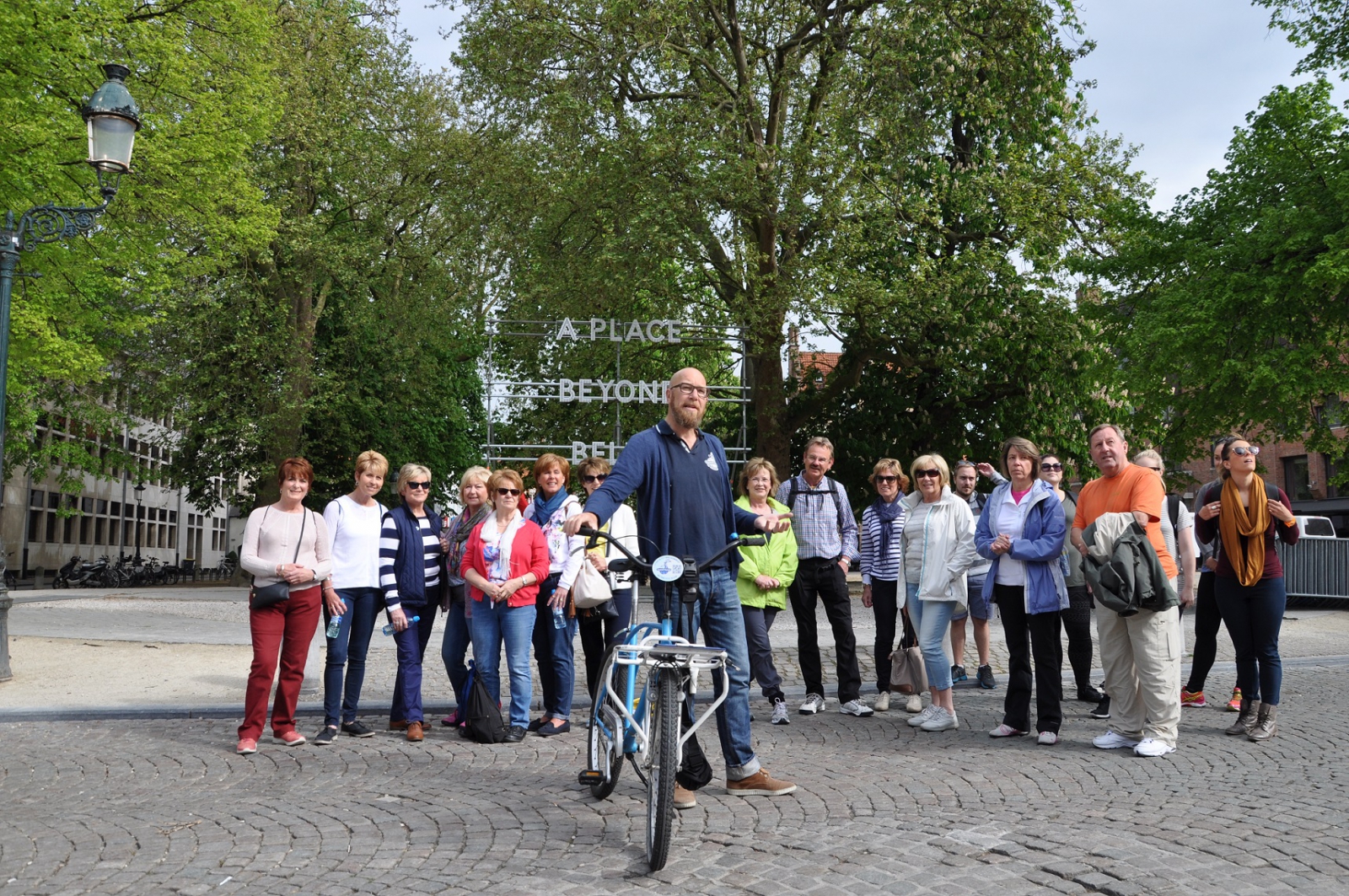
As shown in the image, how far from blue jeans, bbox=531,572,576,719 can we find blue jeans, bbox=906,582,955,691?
2.44 m

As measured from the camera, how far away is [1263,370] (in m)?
21.2

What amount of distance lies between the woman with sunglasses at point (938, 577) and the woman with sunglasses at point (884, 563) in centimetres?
35

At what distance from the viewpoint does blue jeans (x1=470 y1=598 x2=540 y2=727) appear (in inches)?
301

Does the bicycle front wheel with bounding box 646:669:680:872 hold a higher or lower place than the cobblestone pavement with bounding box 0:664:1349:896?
higher

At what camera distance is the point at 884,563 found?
883cm

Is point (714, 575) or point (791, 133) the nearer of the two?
point (714, 575)

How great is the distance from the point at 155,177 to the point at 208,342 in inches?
496

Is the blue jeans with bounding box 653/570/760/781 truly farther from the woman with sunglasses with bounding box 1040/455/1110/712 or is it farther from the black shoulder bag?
the woman with sunglasses with bounding box 1040/455/1110/712

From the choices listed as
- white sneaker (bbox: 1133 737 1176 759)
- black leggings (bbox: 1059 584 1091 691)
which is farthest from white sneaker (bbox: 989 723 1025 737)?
black leggings (bbox: 1059 584 1091 691)

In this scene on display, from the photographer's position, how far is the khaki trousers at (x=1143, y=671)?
6.95 m

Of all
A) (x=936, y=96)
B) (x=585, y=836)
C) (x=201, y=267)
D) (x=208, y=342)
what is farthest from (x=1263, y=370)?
(x=208, y=342)

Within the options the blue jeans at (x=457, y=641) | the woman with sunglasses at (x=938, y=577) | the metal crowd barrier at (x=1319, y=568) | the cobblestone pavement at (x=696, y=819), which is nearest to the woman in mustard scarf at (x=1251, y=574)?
the cobblestone pavement at (x=696, y=819)

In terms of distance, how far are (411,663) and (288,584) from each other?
38.7 inches

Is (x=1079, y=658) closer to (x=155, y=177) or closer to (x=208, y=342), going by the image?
(x=155, y=177)
